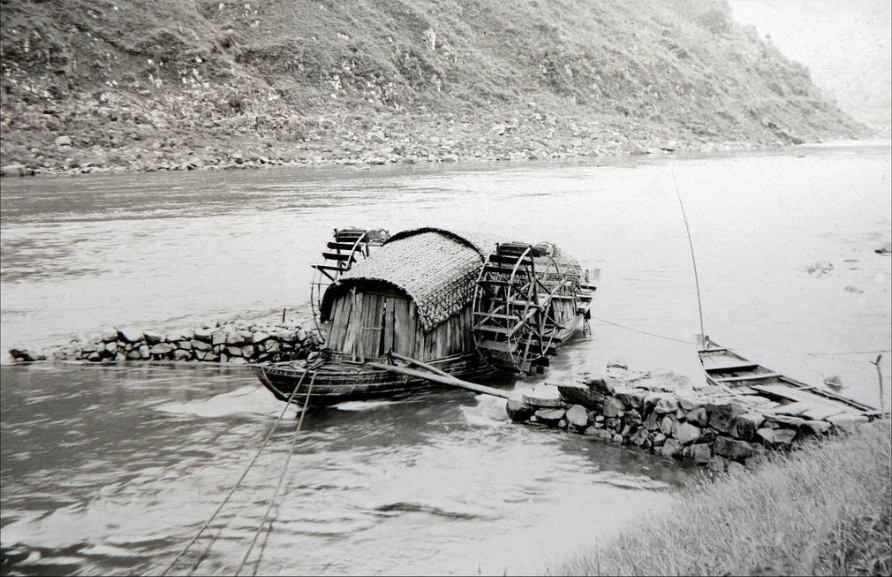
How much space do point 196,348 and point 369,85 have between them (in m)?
57.1

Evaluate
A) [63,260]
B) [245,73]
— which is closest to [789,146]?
[245,73]

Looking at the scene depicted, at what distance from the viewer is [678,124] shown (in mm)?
79188

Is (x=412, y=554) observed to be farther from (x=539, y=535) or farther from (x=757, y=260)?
(x=757, y=260)

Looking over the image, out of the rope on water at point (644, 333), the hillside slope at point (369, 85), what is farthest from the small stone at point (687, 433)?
the hillside slope at point (369, 85)

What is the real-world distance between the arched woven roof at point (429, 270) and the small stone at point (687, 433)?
16.3ft

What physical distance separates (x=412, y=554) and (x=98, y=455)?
5929mm

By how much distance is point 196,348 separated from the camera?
14.8 m

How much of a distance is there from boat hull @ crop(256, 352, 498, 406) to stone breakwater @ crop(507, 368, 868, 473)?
2.32m

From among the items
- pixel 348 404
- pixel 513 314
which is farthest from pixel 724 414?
pixel 348 404

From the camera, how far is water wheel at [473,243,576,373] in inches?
522

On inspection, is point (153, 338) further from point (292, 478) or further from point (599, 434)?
point (599, 434)

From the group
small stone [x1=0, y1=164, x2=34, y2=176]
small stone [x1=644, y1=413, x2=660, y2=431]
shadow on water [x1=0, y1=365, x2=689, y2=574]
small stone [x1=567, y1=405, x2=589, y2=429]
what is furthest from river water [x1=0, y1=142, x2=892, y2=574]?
small stone [x1=0, y1=164, x2=34, y2=176]

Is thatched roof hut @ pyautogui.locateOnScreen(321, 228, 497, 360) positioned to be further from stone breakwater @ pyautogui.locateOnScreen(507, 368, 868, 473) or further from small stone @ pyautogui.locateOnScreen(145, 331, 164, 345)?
small stone @ pyautogui.locateOnScreen(145, 331, 164, 345)

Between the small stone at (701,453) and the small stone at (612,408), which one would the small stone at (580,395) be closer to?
the small stone at (612,408)
